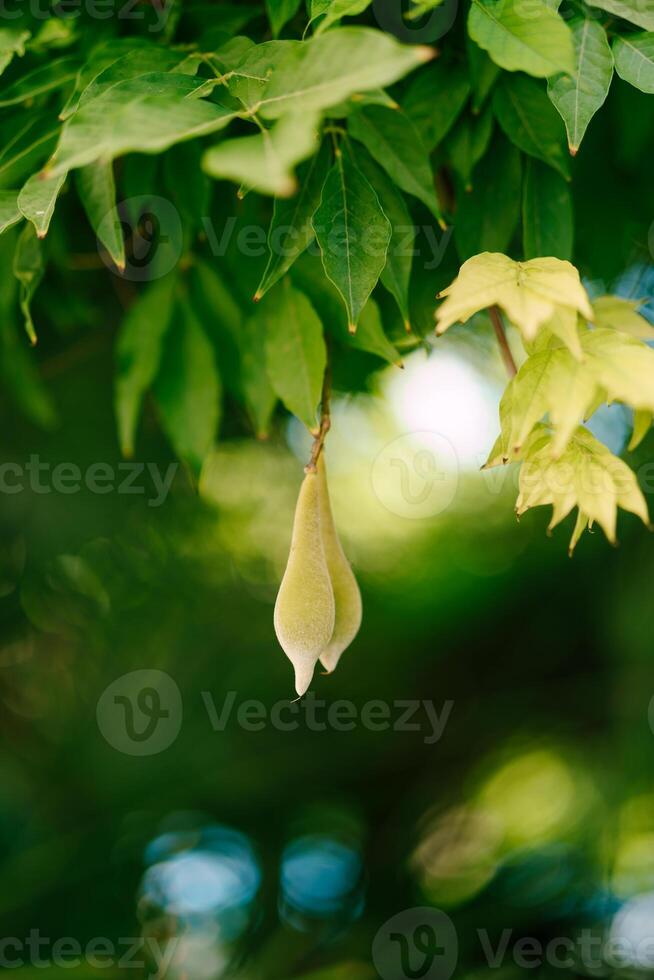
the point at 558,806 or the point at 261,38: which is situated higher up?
the point at 261,38

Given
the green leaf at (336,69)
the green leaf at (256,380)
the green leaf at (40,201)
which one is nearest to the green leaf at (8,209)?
the green leaf at (40,201)

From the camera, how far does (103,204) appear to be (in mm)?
781

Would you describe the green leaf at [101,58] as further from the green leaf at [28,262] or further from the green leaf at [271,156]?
the green leaf at [271,156]

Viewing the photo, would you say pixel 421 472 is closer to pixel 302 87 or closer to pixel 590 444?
pixel 590 444

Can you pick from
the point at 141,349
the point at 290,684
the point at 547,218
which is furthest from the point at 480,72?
the point at 290,684

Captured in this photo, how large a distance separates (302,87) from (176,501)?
156 cm

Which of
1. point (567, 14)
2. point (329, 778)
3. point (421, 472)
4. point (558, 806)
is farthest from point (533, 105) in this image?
point (329, 778)

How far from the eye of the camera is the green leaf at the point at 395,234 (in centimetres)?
79

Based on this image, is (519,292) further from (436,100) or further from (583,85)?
(436,100)

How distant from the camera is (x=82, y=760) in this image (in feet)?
6.70

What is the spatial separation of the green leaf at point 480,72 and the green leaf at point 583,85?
0.13 metres

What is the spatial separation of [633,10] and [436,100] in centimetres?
22

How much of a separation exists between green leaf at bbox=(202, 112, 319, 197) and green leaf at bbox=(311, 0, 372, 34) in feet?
0.52

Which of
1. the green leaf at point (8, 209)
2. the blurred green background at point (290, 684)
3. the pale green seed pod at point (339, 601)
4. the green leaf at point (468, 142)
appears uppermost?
the green leaf at point (468, 142)
